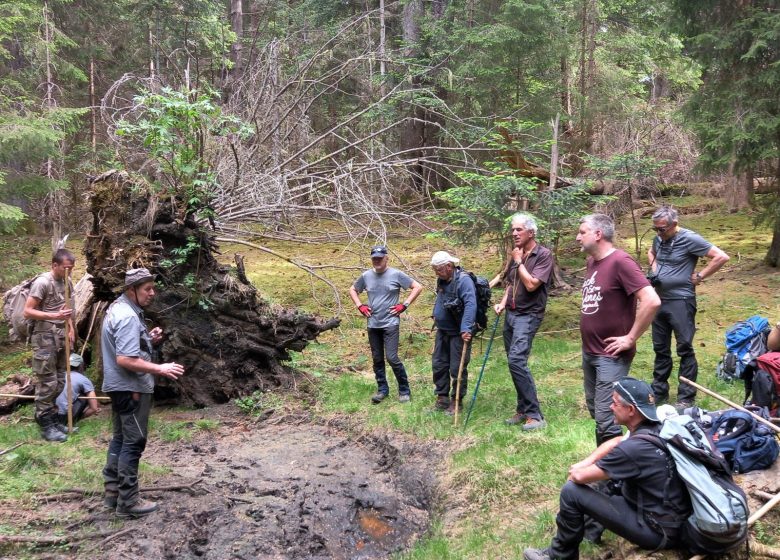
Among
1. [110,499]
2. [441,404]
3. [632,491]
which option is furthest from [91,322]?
[632,491]

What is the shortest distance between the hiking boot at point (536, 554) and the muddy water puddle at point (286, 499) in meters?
1.25

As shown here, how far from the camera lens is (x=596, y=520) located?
3.40 metres

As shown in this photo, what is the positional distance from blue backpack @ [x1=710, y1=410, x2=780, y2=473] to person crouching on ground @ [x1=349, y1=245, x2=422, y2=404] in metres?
3.64

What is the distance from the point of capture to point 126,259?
658 cm

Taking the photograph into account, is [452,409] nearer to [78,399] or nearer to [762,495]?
[762,495]

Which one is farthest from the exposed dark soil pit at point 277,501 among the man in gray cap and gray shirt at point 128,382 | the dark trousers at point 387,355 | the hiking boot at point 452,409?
the dark trousers at point 387,355

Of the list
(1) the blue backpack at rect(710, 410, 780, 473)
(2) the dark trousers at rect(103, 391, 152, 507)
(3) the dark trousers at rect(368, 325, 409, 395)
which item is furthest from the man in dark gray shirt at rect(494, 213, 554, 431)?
(2) the dark trousers at rect(103, 391, 152, 507)

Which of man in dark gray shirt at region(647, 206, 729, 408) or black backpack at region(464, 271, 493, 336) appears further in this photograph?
black backpack at region(464, 271, 493, 336)

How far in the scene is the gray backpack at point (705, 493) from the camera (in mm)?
3029

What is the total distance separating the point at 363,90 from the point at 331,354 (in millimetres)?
8398

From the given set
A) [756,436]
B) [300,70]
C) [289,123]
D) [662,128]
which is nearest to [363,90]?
[289,123]

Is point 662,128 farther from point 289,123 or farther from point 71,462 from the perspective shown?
point 71,462

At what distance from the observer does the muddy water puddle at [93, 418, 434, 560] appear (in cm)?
445

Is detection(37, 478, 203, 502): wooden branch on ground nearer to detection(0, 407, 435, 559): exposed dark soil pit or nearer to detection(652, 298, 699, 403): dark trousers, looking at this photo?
detection(0, 407, 435, 559): exposed dark soil pit
